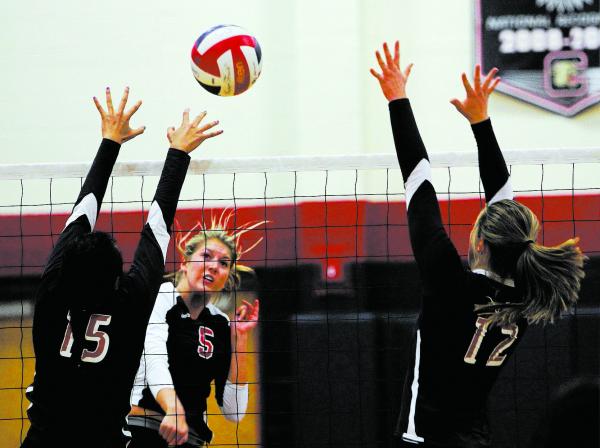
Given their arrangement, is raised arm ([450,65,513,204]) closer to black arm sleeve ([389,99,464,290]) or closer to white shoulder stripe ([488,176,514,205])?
white shoulder stripe ([488,176,514,205])

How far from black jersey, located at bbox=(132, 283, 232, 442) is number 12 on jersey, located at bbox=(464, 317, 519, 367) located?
5.28ft

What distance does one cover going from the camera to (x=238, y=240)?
517 cm

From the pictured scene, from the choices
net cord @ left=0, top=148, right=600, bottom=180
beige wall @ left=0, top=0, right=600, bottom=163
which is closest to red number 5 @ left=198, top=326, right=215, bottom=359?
net cord @ left=0, top=148, right=600, bottom=180

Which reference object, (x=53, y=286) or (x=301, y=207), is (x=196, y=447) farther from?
(x=301, y=207)

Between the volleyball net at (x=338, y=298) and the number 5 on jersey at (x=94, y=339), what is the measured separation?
264 centimetres

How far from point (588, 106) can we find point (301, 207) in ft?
6.32

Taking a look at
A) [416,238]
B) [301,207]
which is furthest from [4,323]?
[416,238]

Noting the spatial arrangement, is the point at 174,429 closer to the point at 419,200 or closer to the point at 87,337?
the point at 87,337

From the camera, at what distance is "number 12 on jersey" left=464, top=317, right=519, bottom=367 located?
2.41 metres

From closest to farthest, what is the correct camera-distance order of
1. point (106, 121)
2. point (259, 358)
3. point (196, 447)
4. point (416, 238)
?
1. point (416, 238)
2. point (106, 121)
3. point (196, 447)
4. point (259, 358)

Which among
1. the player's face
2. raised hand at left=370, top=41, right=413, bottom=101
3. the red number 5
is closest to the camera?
raised hand at left=370, top=41, right=413, bottom=101

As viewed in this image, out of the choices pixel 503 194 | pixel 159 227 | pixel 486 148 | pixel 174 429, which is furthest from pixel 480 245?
pixel 174 429

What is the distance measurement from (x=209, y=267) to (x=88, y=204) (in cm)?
143

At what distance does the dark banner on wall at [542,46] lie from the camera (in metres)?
5.16
